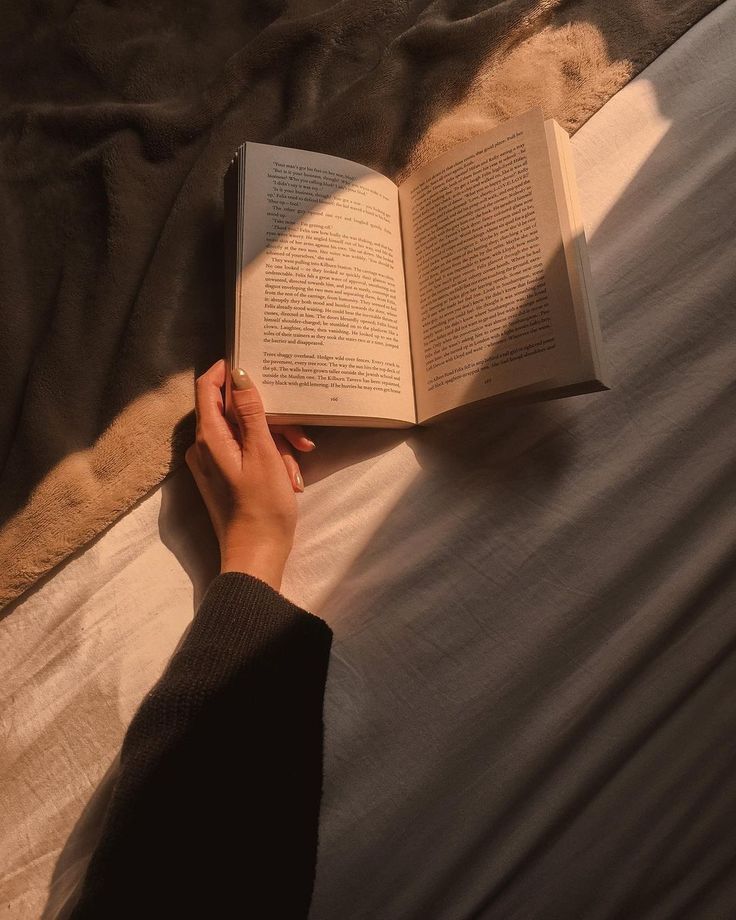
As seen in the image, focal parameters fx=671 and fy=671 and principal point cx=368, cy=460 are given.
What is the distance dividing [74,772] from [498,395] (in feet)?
1.65

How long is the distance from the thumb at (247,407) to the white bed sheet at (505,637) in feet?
0.31

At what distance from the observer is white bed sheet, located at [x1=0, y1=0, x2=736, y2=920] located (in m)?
0.57

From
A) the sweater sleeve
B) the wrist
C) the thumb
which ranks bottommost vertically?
the sweater sleeve

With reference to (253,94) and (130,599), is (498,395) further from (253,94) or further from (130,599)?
(253,94)

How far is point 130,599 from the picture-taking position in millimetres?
637

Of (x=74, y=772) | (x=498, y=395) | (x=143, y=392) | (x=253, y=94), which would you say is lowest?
(x=74, y=772)

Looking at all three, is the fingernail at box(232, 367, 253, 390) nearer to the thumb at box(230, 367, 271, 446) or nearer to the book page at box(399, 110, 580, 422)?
the thumb at box(230, 367, 271, 446)

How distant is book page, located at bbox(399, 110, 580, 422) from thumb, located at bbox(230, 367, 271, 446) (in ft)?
0.55

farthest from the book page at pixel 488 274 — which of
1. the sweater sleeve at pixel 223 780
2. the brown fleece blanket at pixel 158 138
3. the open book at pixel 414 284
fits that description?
the sweater sleeve at pixel 223 780

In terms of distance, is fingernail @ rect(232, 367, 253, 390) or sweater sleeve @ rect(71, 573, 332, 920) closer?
sweater sleeve @ rect(71, 573, 332, 920)

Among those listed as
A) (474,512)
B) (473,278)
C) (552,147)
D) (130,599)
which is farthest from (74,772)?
(552,147)

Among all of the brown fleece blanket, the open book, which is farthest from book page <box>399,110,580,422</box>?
the brown fleece blanket

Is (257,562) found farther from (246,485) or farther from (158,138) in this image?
(158,138)

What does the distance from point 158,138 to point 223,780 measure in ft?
2.38
